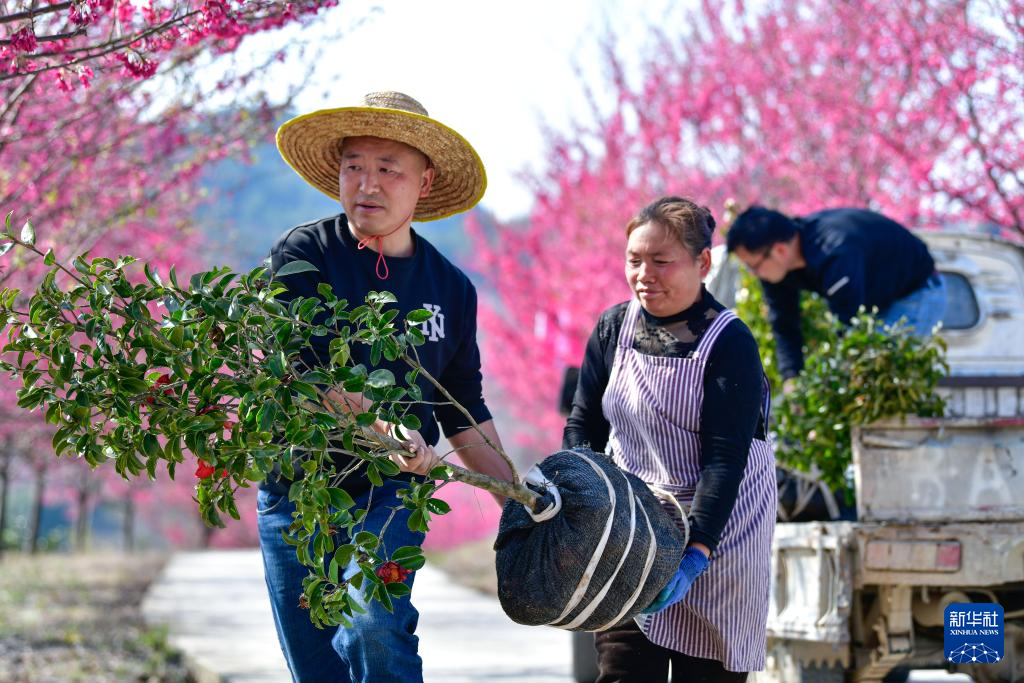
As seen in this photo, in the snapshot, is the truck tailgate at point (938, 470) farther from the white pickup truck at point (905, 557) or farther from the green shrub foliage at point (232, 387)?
the green shrub foliage at point (232, 387)

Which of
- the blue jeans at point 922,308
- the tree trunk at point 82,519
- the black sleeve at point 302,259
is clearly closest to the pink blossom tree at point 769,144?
the blue jeans at point 922,308

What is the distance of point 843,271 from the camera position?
6.10 meters

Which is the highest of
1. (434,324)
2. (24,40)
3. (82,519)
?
(24,40)

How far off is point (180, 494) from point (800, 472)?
28277 millimetres

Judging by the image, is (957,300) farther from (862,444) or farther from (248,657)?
(248,657)

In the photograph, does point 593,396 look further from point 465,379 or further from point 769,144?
point 769,144

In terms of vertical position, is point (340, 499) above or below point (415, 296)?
below

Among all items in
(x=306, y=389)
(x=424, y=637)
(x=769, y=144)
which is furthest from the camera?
(x=769, y=144)

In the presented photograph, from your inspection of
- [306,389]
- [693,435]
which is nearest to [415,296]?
[693,435]

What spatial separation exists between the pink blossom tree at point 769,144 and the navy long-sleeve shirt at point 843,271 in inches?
80.3

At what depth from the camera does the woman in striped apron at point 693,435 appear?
11.5 feet

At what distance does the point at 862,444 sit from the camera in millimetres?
5410

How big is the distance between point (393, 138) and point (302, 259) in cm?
44

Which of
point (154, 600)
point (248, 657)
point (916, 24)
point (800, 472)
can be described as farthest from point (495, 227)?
point (800, 472)
